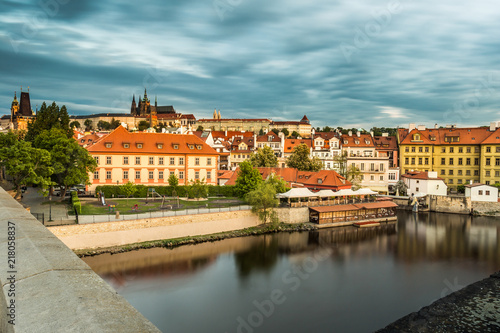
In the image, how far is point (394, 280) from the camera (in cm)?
2039

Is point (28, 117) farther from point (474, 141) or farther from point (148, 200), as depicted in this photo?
point (474, 141)

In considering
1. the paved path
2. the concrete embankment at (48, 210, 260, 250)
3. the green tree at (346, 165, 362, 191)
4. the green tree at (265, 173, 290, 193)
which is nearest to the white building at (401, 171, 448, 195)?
the green tree at (346, 165, 362, 191)

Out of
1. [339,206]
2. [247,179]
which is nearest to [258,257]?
[247,179]

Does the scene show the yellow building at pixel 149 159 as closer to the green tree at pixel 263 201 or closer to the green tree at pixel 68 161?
the green tree at pixel 68 161

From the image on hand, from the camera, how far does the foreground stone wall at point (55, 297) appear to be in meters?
2.07

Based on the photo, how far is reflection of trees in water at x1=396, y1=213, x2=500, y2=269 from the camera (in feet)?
83.8

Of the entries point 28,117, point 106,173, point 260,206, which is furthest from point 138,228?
point 28,117

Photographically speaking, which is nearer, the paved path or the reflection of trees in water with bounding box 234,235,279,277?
the reflection of trees in water with bounding box 234,235,279,277

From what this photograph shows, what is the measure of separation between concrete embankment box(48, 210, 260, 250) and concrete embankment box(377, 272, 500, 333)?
15.7 metres

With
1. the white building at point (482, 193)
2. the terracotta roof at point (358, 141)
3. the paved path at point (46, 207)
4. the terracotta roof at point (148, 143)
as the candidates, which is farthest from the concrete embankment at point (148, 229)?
the terracotta roof at point (358, 141)

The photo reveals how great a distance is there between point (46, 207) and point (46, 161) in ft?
12.1

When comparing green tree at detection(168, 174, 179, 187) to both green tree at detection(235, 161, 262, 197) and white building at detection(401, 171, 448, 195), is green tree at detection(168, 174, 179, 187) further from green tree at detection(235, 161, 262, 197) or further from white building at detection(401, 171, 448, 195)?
white building at detection(401, 171, 448, 195)

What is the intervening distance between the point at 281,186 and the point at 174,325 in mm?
21752

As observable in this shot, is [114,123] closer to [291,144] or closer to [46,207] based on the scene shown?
[291,144]
